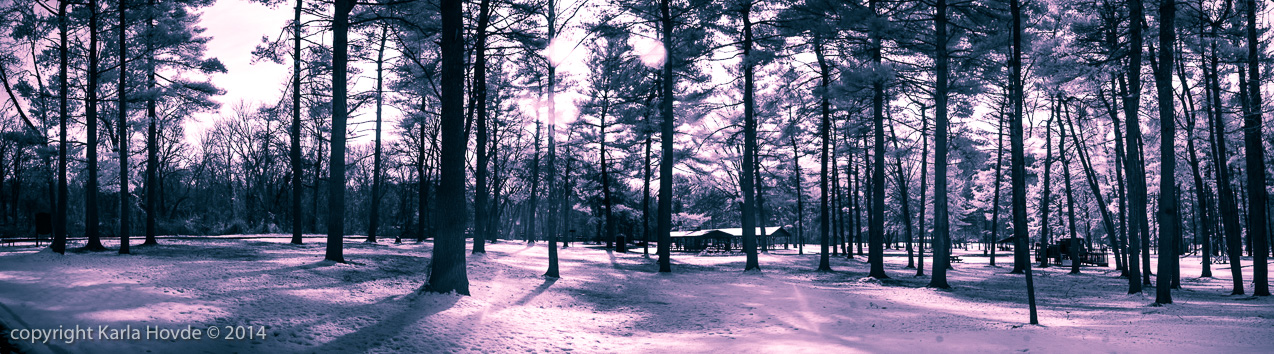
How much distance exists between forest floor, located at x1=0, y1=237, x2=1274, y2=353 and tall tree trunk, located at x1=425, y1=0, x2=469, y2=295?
537mm

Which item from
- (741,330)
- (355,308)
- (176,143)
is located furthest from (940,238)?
(176,143)

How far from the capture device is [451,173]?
1072cm

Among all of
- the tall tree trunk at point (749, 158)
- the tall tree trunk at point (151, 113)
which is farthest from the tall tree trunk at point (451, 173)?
the tall tree trunk at point (749, 158)

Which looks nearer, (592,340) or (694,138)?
(592,340)

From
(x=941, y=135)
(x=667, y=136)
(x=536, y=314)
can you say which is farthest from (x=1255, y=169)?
(x=536, y=314)

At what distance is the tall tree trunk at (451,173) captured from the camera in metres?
10.6

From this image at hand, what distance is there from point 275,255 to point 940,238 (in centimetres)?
1648

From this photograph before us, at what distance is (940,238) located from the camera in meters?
16.3

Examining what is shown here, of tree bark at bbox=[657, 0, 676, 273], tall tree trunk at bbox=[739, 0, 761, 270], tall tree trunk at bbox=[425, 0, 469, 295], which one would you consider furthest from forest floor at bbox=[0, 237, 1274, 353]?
tall tree trunk at bbox=[739, 0, 761, 270]

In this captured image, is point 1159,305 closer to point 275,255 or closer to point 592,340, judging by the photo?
point 592,340

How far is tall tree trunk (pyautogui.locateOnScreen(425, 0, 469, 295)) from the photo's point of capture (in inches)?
418

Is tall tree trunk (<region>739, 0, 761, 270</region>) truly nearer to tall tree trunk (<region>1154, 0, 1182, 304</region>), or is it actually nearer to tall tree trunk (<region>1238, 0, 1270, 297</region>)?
tall tree trunk (<region>1154, 0, 1182, 304</region>)

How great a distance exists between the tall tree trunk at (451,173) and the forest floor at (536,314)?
0.54 meters

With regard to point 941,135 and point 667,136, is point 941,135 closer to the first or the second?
point 941,135
